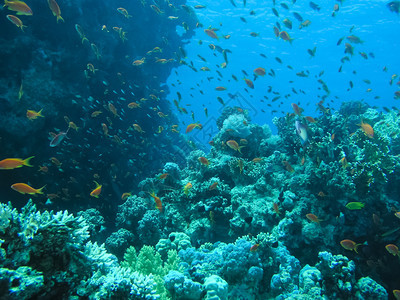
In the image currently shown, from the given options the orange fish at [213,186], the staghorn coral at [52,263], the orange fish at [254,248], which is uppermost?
the staghorn coral at [52,263]

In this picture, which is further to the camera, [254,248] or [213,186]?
[213,186]

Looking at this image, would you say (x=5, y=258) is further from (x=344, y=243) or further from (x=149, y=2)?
(x=149, y=2)

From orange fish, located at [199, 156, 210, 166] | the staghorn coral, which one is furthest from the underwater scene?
orange fish, located at [199, 156, 210, 166]

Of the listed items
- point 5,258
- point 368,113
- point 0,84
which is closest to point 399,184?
point 368,113

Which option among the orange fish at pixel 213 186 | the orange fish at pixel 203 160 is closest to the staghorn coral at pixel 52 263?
the orange fish at pixel 213 186

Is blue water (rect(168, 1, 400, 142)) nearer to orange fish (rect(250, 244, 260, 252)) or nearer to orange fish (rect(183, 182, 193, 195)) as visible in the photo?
orange fish (rect(183, 182, 193, 195))

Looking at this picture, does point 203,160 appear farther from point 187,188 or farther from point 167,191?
point 167,191

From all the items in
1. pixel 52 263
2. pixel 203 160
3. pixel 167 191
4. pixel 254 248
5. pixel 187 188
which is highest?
pixel 52 263

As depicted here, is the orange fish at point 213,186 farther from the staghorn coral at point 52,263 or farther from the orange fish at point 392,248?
the orange fish at point 392,248

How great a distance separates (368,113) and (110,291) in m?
14.7

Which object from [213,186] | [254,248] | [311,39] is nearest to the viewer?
[254,248]

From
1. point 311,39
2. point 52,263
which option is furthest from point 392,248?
point 311,39

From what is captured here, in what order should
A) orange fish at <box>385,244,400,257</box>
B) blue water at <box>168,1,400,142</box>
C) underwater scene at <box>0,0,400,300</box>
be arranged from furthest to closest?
Result: blue water at <box>168,1,400,142</box>, orange fish at <box>385,244,400,257</box>, underwater scene at <box>0,0,400,300</box>

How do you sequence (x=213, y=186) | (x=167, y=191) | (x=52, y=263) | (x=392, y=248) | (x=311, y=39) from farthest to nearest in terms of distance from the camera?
(x=311, y=39) < (x=167, y=191) < (x=213, y=186) < (x=392, y=248) < (x=52, y=263)
